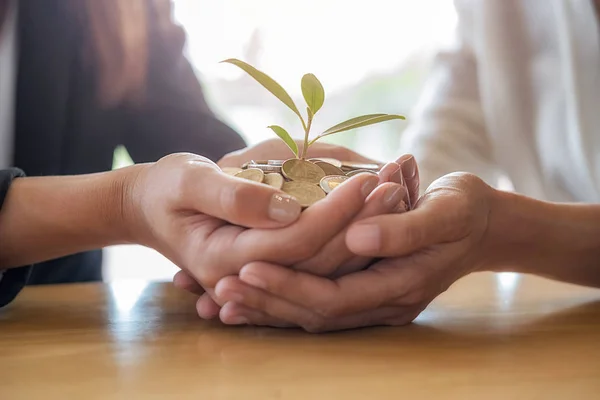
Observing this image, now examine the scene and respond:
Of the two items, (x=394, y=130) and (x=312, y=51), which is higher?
(x=312, y=51)

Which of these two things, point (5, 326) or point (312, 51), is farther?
point (312, 51)

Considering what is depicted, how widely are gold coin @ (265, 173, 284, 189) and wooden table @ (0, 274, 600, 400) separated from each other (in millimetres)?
143

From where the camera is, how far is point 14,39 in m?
1.26

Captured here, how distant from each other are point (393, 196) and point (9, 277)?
47 cm

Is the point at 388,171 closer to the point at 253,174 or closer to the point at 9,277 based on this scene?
the point at 253,174

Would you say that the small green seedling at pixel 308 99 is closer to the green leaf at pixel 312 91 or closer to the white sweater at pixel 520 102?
the green leaf at pixel 312 91

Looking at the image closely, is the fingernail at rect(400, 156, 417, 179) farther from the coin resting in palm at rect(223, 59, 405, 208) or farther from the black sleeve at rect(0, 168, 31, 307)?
the black sleeve at rect(0, 168, 31, 307)

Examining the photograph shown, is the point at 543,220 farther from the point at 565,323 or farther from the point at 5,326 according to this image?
the point at 5,326

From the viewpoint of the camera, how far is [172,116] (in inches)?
53.2

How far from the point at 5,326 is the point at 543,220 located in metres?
0.61

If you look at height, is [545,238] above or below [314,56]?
below

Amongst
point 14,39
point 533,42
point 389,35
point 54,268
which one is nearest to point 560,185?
point 533,42

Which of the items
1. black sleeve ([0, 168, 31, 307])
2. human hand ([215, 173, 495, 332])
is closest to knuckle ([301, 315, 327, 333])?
human hand ([215, 173, 495, 332])

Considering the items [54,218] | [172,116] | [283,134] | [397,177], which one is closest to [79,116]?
[172,116]
